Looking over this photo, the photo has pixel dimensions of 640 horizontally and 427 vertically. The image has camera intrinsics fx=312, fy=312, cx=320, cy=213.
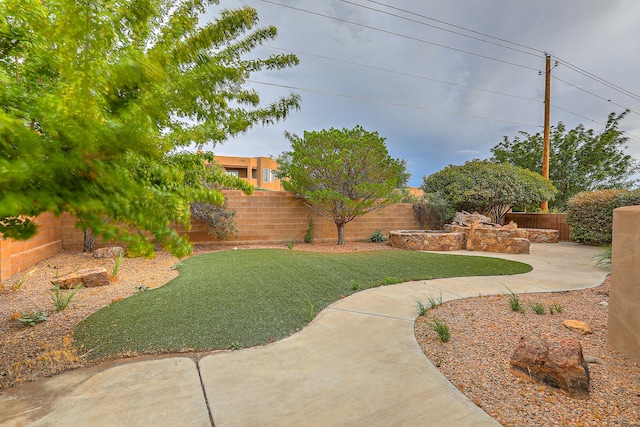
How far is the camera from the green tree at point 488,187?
12578 millimetres

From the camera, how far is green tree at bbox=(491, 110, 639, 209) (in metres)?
17.3

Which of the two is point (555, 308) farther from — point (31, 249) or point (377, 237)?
point (31, 249)

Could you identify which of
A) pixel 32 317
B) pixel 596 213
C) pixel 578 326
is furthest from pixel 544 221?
pixel 32 317

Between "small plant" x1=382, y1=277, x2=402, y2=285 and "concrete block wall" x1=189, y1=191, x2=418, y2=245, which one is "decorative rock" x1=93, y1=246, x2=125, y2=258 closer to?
"concrete block wall" x1=189, y1=191, x2=418, y2=245

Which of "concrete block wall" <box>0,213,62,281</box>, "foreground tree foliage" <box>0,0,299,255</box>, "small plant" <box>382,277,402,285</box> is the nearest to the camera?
"foreground tree foliage" <box>0,0,299,255</box>

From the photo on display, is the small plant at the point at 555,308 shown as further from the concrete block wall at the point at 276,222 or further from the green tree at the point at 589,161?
the green tree at the point at 589,161

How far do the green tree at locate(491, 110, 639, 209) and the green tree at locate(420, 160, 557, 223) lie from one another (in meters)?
5.91

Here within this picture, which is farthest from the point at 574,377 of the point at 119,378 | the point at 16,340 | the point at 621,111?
the point at 621,111

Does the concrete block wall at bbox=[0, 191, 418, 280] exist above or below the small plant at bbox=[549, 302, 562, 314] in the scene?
above

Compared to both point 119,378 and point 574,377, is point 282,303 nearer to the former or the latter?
point 119,378

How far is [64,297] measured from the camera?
13.8 feet

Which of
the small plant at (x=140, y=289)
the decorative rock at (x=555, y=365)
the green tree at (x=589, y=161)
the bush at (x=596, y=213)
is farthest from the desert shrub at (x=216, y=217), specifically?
the green tree at (x=589, y=161)

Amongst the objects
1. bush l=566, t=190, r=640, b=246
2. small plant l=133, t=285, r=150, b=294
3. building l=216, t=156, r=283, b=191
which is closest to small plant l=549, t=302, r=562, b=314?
small plant l=133, t=285, r=150, b=294

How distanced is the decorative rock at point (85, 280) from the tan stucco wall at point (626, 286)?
6.38m
